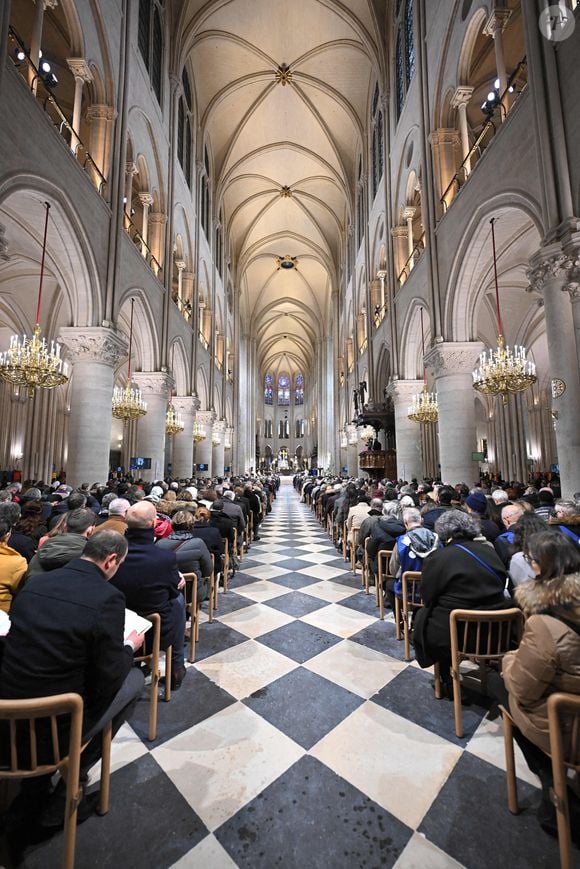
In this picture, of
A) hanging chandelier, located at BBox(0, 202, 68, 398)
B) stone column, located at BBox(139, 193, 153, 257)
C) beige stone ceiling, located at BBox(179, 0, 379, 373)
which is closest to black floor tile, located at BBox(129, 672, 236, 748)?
hanging chandelier, located at BBox(0, 202, 68, 398)

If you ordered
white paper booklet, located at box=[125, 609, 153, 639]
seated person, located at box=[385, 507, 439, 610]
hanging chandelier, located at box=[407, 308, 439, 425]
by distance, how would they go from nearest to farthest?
white paper booklet, located at box=[125, 609, 153, 639]
seated person, located at box=[385, 507, 439, 610]
hanging chandelier, located at box=[407, 308, 439, 425]

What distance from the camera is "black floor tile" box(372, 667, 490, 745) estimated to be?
89.5 inches

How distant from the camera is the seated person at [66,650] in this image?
1.44 metres

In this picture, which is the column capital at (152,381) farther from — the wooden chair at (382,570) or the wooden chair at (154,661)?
the wooden chair at (154,661)

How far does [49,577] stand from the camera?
61.4 inches

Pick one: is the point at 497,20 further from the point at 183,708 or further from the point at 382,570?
the point at 183,708

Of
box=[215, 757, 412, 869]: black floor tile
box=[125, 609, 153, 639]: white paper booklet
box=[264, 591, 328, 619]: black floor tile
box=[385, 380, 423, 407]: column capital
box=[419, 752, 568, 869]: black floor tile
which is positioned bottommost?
box=[215, 757, 412, 869]: black floor tile

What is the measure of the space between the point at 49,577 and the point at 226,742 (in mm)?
1455

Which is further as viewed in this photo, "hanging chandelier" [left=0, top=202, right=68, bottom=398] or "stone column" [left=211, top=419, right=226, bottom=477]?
"stone column" [left=211, top=419, right=226, bottom=477]

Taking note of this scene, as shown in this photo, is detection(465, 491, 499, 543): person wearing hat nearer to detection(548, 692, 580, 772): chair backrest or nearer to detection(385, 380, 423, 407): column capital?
detection(548, 692, 580, 772): chair backrest

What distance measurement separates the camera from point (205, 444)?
1688 cm

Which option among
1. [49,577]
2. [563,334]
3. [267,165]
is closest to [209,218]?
[267,165]

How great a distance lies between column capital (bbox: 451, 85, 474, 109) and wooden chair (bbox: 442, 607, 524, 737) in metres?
10.5

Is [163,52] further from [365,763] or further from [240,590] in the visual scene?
[365,763]
